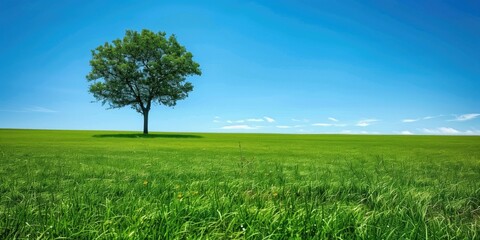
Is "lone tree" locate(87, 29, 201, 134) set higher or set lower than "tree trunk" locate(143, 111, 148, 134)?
higher

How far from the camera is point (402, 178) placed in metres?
8.53

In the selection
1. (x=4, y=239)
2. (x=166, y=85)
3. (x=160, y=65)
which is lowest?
(x=4, y=239)

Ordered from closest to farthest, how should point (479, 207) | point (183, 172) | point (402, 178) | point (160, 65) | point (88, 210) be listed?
1. point (88, 210)
2. point (479, 207)
3. point (402, 178)
4. point (183, 172)
5. point (160, 65)

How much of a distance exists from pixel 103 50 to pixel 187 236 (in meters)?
55.5

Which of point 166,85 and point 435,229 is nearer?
point 435,229

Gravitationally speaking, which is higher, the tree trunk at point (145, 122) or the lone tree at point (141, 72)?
the lone tree at point (141, 72)

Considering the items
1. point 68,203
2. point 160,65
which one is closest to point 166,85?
point 160,65

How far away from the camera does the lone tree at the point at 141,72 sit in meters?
52.3

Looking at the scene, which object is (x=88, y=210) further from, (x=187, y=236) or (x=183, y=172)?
(x=183, y=172)

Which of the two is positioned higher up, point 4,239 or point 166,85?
point 166,85

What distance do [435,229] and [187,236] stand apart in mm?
3288

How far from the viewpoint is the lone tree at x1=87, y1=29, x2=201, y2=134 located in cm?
5228

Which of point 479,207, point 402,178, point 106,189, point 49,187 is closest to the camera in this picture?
point 479,207

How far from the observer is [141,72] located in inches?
2101
